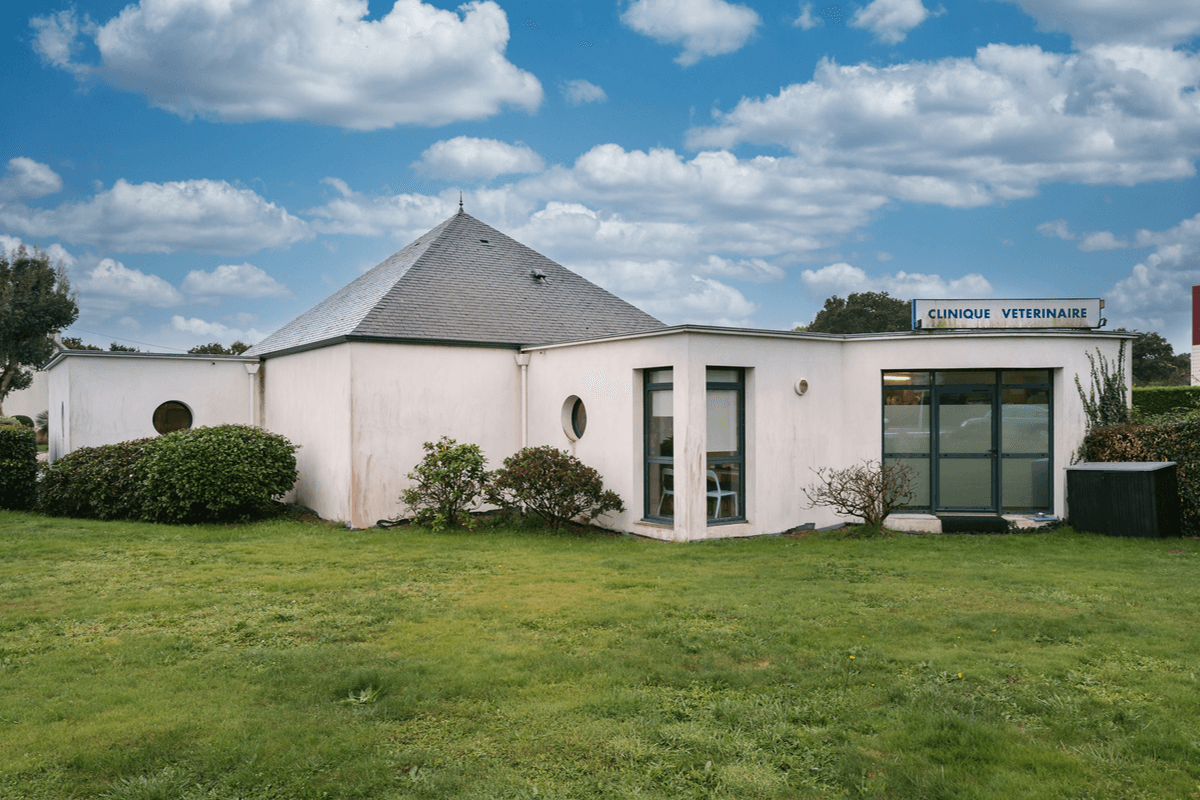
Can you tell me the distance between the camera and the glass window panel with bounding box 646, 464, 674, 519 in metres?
12.0

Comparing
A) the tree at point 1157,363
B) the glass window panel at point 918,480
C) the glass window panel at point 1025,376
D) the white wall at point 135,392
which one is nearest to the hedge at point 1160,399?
the glass window panel at point 1025,376

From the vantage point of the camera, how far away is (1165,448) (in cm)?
1184

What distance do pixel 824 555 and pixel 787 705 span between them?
227 inches

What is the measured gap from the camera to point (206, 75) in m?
14.7

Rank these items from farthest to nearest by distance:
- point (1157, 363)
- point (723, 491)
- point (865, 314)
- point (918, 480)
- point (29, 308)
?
point (865, 314) → point (1157, 363) → point (29, 308) → point (918, 480) → point (723, 491)

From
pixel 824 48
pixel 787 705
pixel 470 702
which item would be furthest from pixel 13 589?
pixel 824 48

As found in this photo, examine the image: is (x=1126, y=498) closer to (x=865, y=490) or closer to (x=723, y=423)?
(x=865, y=490)

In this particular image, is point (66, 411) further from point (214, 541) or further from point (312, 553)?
point (312, 553)

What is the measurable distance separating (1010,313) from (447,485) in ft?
33.5

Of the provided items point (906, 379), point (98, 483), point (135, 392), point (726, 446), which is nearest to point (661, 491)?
point (726, 446)

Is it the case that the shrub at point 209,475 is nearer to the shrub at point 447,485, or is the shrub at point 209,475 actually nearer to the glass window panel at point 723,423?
the shrub at point 447,485

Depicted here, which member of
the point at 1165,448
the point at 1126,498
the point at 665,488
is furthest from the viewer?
the point at 665,488

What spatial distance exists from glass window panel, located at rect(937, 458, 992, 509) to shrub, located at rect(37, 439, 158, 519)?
14212mm

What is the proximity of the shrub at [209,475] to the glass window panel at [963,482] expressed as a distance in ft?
38.9
